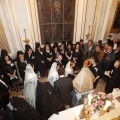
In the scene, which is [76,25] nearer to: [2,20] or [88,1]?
[88,1]

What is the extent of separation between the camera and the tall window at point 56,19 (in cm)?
591

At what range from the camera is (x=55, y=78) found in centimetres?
395

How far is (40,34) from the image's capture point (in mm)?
6527

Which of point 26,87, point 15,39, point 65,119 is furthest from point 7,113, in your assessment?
point 15,39

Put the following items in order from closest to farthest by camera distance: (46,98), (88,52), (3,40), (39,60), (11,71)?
(46,98)
(11,71)
(3,40)
(39,60)
(88,52)

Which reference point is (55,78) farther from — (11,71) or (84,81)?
(11,71)

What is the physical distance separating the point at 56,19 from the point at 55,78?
3604 mm

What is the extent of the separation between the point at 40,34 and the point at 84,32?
99.7 inches

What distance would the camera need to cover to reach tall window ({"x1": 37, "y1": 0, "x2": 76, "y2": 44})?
591 centimetres

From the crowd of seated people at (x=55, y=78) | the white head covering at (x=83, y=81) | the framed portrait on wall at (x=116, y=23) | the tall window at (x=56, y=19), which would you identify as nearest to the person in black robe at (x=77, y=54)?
the crowd of seated people at (x=55, y=78)

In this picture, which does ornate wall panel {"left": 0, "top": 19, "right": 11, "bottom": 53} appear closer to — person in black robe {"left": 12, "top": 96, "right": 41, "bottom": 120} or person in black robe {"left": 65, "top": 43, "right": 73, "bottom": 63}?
person in black robe {"left": 65, "top": 43, "right": 73, "bottom": 63}

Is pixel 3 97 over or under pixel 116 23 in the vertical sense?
under

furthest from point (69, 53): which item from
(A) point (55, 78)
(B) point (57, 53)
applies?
(A) point (55, 78)

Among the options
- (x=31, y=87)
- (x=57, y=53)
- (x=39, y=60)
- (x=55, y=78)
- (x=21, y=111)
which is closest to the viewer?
(x=21, y=111)
